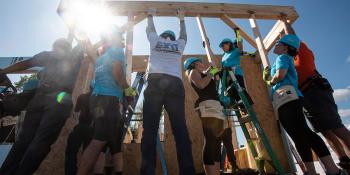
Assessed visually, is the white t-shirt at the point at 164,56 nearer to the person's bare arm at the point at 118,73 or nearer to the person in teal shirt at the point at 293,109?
the person's bare arm at the point at 118,73

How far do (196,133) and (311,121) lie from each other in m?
2.41

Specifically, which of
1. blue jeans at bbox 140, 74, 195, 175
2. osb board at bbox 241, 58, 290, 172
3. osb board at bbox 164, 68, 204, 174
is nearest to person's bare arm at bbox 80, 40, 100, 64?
blue jeans at bbox 140, 74, 195, 175

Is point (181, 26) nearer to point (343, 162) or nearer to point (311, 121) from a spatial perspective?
point (311, 121)

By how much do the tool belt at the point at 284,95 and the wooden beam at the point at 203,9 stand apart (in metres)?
2.67

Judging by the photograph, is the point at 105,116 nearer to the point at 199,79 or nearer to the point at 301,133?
the point at 199,79

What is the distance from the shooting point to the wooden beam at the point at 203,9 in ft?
14.1

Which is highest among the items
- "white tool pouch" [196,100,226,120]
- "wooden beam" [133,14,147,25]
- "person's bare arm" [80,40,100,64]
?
"wooden beam" [133,14,147,25]

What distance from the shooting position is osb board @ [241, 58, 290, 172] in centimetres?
474

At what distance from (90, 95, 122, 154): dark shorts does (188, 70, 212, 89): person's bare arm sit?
37.3 inches

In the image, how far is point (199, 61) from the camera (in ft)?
9.32

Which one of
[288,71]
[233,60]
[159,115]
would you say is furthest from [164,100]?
[233,60]

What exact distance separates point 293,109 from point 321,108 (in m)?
0.43

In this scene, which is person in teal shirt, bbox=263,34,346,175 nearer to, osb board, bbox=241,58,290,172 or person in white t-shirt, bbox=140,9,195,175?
person in white t-shirt, bbox=140,9,195,175

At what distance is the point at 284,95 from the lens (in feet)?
8.06
